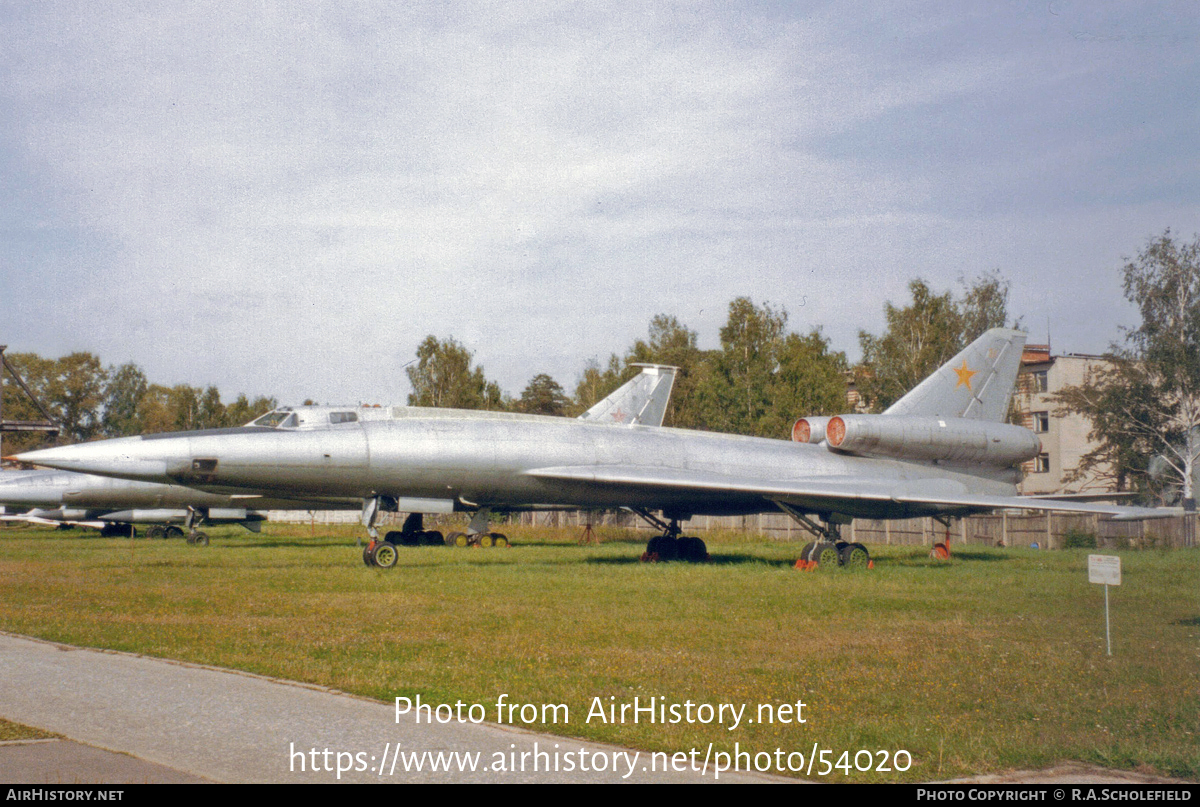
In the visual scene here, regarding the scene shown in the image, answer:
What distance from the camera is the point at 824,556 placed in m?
19.8

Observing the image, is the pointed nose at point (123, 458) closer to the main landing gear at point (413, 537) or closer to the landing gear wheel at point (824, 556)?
the main landing gear at point (413, 537)

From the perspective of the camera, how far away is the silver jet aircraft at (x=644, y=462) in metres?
18.0

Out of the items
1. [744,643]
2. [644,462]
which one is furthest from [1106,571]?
[644,462]

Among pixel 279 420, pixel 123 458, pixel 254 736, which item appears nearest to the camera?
pixel 254 736

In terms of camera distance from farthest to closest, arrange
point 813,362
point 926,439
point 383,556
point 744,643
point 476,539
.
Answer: point 813,362
point 476,539
point 926,439
point 383,556
point 744,643

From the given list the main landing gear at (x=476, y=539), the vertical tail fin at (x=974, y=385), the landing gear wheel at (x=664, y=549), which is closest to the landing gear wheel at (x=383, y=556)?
the main landing gear at (x=476, y=539)

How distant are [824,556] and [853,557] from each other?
641 millimetres

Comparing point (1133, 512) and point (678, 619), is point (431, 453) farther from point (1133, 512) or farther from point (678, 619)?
point (1133, 512)

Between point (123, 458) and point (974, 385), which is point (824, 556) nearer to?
point (974, 385)

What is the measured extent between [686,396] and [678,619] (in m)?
45.1

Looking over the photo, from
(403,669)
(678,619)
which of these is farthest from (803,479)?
(403,669)

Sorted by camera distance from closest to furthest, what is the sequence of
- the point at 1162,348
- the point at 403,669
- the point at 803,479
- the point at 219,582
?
1. the point at 403,669
2. the point at 219,582
3. the point at 803,479
4. the point at 1162,348

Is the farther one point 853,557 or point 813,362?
point 813,362
